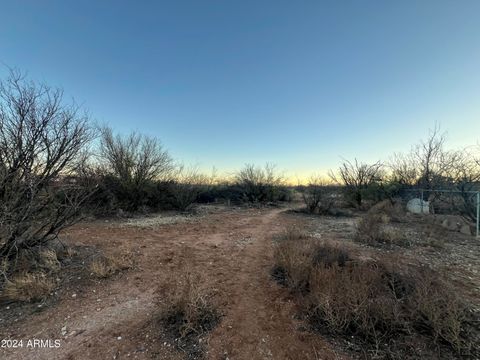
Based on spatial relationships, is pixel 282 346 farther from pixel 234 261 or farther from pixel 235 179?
pixel 235 179

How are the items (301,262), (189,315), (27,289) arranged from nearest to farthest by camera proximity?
(189,315)
(27,289)
(301,262)

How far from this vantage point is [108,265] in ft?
13.8

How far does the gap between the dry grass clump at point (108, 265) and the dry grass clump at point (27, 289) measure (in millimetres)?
624

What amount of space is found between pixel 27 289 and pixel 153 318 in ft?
6.58

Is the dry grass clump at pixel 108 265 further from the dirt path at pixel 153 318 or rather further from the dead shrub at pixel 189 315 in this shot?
the dead shrub at pixel 189 315

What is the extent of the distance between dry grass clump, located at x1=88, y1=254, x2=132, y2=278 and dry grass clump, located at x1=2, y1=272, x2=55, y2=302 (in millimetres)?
624

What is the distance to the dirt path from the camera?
7.48 ft

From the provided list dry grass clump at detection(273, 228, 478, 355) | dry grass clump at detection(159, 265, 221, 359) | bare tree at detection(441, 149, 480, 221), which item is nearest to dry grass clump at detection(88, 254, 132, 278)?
dry grass clump at detection(159, 265, 221, 359)

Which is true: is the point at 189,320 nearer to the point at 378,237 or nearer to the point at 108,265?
the point at 108,265

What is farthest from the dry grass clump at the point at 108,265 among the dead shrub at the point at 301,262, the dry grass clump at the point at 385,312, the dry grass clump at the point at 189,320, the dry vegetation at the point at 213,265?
the dry grass clump at the point at 385,312

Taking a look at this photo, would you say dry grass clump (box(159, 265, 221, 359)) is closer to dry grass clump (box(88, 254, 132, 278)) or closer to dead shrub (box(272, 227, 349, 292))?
dead shrub (box(272, 227, 349, 292))

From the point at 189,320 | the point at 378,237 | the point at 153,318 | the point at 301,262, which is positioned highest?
the point at 301,262

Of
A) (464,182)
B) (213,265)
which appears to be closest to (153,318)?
(213,265)

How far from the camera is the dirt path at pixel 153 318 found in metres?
2.28
